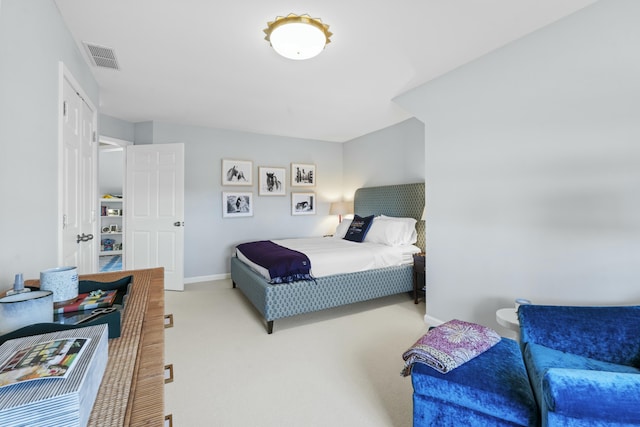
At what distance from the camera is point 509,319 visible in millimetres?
1970

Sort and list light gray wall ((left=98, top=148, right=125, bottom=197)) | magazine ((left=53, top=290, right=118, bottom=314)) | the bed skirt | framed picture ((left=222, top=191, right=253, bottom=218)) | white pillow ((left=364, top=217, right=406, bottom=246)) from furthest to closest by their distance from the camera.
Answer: light gray wall ((left=98, top=148, right=125, bottom=197)), framed picture ((left=222, top=191, right=253, bottom=218)), white pillow ((left=364, top=217, right=406, bottom=246)), the bed skirt, magazine ((left=53, top=290, right=118, bottom=314))

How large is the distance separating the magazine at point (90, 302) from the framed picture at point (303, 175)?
426 cm

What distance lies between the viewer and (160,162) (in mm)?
4117

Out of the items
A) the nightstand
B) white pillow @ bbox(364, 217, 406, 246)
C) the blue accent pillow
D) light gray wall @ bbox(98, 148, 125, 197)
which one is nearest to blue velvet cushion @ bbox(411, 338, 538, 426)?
the nightstand

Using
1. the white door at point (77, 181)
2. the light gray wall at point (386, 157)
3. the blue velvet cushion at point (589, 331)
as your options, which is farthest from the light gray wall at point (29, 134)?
the light gray wall at point (386, 157)

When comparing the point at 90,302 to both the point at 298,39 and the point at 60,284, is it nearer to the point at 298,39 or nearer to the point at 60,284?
the point at 60,284

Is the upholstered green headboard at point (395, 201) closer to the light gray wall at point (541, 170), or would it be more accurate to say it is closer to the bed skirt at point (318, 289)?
the bed skirt at point (318, 289)

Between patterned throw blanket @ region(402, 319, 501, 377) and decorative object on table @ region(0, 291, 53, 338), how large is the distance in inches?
59.9

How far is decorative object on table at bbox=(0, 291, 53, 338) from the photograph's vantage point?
736 millimetres

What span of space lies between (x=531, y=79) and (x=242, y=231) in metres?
4.21

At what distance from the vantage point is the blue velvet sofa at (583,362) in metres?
1.03

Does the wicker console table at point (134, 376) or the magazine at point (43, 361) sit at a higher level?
the magazine at point (43, 361)

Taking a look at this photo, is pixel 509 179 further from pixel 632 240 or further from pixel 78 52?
pixel 78 52

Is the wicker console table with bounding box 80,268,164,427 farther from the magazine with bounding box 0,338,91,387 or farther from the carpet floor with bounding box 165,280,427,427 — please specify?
the carpet floor with bounding box 165,280,427,427
